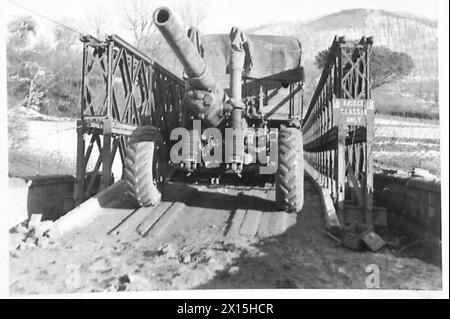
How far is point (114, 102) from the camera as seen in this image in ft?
31.3

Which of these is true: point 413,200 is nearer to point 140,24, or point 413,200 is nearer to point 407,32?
point 407,32

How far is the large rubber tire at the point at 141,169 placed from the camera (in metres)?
7.59

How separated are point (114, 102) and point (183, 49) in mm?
4353

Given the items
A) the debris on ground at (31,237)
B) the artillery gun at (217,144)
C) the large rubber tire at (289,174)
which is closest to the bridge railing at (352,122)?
the artillery gun at (217,144)

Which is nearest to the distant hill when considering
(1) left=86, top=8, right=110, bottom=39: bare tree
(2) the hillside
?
(2) the hillside

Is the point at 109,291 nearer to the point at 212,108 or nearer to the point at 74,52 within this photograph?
the point at 212,108

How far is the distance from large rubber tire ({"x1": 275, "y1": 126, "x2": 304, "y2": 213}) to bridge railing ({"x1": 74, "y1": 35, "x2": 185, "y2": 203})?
3585mm

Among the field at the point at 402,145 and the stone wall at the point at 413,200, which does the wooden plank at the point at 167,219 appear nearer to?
the stone wall at the point at 413,200

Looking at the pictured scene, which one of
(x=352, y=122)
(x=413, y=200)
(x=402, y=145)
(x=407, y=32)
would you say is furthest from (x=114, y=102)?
(x=402, y=145)

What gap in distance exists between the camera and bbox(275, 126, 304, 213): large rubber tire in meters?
7.30

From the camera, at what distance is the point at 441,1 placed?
214 inches
